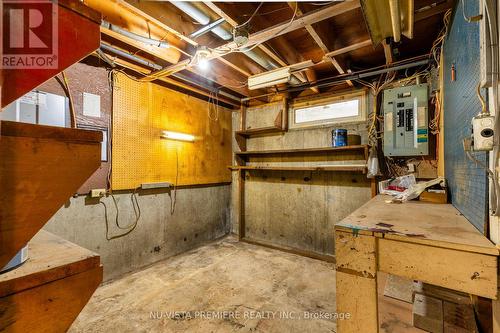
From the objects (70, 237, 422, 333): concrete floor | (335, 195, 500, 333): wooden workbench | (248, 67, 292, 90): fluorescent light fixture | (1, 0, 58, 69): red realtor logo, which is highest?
(248, 67, 292, 90): fluorescent light fixture

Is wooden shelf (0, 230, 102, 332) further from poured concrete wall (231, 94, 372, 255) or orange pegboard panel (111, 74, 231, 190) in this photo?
poured concrete wall (231, 94, 372, 255)

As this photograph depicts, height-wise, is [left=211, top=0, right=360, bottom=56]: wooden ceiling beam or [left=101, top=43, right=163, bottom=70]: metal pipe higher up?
[left=101, top=43, right=163, bottom=70]: metal pipe

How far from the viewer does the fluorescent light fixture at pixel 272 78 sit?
2.58 m

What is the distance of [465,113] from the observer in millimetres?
1250

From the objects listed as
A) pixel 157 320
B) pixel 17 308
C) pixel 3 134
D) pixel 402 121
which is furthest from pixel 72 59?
pixel 402 121

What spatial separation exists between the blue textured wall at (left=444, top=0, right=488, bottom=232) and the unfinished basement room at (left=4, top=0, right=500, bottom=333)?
0.02 m

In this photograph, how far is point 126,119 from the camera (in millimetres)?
2697

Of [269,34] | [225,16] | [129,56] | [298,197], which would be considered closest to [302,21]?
[269,34]

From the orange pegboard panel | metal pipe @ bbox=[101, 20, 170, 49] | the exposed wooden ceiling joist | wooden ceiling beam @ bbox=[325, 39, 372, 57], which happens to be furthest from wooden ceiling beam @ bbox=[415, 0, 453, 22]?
the orange pegboard panel

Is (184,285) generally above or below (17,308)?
below

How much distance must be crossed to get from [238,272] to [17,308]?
8.04 ft

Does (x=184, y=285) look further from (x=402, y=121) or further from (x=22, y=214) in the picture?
(x=402, y=121)

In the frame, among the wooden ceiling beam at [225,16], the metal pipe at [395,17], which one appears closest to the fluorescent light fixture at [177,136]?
the wooden ceiling beam at [225,16]

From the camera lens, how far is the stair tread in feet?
1.67
